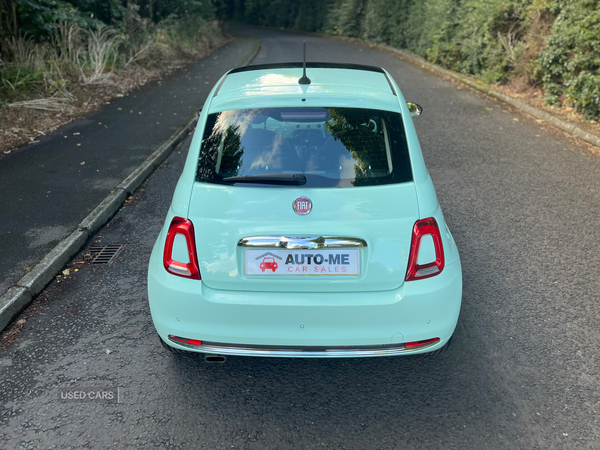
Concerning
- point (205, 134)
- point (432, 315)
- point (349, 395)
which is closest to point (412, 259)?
point (432, 315)

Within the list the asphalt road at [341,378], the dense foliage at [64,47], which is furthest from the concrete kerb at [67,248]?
the dense foliage at [64,47]

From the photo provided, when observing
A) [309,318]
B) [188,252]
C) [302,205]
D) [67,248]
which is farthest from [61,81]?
[309,318]

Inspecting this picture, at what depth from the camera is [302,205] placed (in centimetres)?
262

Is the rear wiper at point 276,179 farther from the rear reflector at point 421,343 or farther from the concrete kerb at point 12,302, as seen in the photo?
the concrete kerb at point 12,302

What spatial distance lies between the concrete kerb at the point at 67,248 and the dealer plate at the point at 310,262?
230cm

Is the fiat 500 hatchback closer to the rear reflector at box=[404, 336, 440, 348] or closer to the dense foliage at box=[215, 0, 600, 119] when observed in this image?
the rear reflector at box=[404, 336, 440, 348]

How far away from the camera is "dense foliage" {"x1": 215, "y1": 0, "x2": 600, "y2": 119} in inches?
365

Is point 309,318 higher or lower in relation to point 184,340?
higher

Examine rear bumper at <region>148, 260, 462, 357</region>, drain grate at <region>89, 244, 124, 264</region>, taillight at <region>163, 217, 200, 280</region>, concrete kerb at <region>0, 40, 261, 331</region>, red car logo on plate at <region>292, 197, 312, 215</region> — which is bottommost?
drain grate at <region>89, 244, 124, 264</region>

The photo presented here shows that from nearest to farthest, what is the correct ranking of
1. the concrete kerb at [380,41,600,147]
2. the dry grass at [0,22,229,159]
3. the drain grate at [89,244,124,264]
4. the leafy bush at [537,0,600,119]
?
the drain grate at [89,244,124,264] → the concrete kerb at [380,41,600,147] → the dry grass at [0,22,229,159] → the leafy bush at [537,0,600,119]

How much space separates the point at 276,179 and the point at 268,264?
463mm

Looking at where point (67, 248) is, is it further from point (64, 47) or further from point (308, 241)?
point (64, 47)

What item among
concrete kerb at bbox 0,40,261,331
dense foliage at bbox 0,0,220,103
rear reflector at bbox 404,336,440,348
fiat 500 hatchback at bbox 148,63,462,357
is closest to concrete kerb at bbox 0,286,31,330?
concrete kerb at bbox 0,40,261,331

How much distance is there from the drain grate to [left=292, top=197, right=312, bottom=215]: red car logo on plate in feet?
8.75
